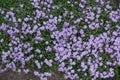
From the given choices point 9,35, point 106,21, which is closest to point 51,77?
point 9,35

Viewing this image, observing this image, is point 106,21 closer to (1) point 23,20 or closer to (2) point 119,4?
(2) point 119,4

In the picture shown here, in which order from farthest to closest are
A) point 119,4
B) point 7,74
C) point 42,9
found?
point 119,4 < point 42,9 < point 7,74

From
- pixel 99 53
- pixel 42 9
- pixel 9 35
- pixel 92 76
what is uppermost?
pixel 42 9

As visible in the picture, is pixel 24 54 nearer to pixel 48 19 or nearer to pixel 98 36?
pixel 48 19

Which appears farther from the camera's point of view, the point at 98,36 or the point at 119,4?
the point at 119,4

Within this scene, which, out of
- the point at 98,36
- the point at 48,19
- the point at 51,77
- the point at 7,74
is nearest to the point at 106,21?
the point at 98,36

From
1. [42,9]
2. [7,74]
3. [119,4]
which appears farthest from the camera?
[119,4]

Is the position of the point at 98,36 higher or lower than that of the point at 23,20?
lower
